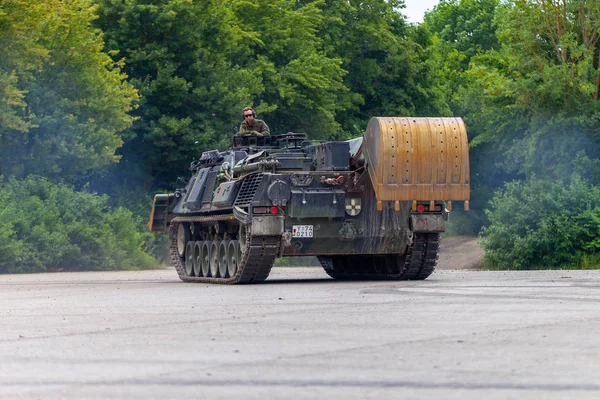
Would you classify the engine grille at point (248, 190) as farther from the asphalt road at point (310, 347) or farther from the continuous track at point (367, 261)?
the asphalt road at point (310, 347)

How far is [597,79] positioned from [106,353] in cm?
3309

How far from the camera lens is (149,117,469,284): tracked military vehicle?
76.5ft

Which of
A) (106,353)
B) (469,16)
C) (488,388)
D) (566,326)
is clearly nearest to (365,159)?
(566,326)

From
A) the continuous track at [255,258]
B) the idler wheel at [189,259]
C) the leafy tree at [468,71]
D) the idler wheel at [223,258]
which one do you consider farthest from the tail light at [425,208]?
the leafy tree at [468,71]

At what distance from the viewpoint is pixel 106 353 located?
421 inches

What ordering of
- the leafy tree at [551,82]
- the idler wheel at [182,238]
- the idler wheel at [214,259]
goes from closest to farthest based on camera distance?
1. the idler wheel at [214,259]
2. the idler wheel at [182,238]
3. the leafy tree at [551,82]

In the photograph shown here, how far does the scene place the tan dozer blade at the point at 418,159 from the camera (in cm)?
2320

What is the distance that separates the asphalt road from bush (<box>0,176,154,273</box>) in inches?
770

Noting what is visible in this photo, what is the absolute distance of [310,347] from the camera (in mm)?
10734

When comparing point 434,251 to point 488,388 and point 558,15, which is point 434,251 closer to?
point 488,388

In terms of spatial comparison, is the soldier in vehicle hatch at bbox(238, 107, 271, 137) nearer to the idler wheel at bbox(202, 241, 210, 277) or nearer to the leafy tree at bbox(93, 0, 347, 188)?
the idler wheel at bbox(202, 241, 210, 277)

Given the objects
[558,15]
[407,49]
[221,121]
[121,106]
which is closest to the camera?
[558,15]

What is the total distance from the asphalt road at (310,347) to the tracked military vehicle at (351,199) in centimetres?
519

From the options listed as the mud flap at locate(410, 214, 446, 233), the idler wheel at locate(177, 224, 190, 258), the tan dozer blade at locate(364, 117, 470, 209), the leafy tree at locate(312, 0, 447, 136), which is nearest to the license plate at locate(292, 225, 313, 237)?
the tan dozer blade at locate(364, 117, 470, 209)
